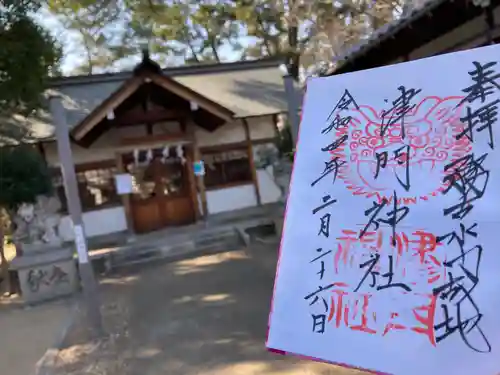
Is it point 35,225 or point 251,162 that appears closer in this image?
point 35,225

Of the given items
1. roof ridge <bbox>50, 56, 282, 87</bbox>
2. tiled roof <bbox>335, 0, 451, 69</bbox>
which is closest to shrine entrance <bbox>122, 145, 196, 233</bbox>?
roof ridge <bbox>50, 56, 282, 87</bbox>

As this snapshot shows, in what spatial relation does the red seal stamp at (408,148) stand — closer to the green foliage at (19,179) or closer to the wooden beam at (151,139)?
the green foliage at (19,179)

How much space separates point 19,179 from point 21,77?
1887mm

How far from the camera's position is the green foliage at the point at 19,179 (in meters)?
9.45

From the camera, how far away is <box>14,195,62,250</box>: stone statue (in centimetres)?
958

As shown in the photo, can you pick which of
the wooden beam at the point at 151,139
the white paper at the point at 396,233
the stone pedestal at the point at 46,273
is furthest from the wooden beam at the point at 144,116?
the white paper at the point at 396,233

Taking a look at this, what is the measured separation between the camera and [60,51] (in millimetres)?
9797

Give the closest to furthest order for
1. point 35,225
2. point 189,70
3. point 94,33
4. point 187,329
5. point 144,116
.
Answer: point 187,329 → point 35,225 → point 144,116 → point 189,70 → point 94,33

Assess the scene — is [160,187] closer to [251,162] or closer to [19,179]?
[251,162]

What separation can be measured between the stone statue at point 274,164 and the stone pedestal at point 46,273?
5.92 meters

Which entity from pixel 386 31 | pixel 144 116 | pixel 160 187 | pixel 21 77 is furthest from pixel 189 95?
pixel 386 31

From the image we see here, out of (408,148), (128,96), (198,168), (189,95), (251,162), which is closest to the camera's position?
(408,148)

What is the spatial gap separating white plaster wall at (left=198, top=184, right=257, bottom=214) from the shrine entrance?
0.52 metres

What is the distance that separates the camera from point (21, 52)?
8.59 m
